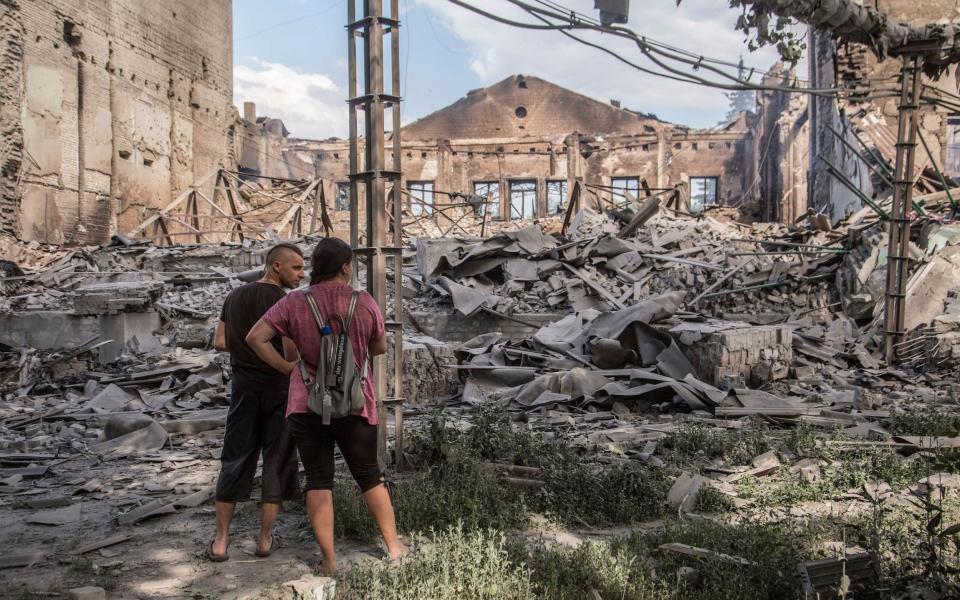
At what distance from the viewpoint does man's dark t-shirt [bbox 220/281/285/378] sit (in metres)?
3.60

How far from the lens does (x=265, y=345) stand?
335cm

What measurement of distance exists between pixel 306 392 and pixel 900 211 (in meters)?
9.00

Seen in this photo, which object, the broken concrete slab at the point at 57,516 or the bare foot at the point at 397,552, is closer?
the bare foot at the point at 397,552

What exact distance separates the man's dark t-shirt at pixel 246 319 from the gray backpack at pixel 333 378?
42 cm

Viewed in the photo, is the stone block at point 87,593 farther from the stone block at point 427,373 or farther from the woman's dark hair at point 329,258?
the stone block at point 427,373

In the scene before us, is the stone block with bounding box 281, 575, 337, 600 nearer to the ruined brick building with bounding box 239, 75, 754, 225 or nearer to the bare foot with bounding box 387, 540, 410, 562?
the bare foot with bounding box 387, 540, 410, 562

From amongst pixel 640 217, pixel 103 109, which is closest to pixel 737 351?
pixel 640 217

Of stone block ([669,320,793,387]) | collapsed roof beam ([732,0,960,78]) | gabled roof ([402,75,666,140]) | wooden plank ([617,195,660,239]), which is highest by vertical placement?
gabled roof ([402,75,666,140])

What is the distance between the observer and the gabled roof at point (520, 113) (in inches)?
1431

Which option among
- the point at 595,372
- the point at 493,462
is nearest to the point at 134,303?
the point at 595,372

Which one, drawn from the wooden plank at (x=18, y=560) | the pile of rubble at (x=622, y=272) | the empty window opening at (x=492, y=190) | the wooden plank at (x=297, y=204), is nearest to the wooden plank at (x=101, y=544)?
the wooden plank at (x=18, y=560)

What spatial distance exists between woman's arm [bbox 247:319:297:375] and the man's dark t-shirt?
189mm

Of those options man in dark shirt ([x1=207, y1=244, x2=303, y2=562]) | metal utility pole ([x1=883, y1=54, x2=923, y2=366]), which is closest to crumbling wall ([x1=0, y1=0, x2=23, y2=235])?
man in dark shirt ([x1=207, y1=244, x2=303, y2=562])

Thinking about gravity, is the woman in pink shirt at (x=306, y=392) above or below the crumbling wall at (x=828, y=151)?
below
